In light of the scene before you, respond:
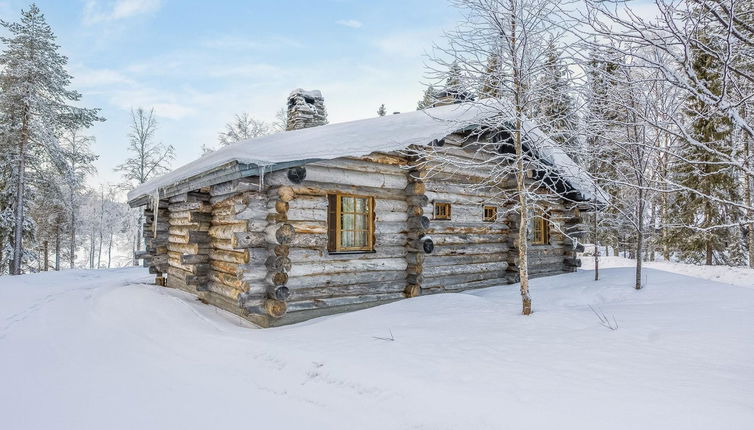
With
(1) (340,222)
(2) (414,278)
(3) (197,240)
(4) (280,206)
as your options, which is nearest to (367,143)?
(1) (340,222)

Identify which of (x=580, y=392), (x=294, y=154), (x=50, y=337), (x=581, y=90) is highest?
(x=581, y=90)

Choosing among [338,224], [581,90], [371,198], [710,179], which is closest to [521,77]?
[581,90]

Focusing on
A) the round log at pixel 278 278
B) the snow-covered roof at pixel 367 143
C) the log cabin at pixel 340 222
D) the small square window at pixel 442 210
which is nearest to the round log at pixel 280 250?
the log cabin at pixel 340 222

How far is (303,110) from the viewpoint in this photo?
541 inches

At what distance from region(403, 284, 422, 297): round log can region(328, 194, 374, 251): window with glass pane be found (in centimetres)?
128

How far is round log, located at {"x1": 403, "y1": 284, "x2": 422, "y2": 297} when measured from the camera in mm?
8562

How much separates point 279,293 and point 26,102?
15.9m

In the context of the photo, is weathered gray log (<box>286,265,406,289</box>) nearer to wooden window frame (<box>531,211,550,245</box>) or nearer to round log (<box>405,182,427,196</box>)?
round log (<box>405,182,427,196</box>)

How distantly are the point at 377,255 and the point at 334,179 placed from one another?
185 cm

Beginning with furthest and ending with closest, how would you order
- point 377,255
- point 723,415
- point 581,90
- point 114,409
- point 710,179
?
point 710,179 → point 377,255 → point 581,90 → point 114,409 → point 723,415

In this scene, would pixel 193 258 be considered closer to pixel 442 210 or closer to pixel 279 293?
pixel 279 293

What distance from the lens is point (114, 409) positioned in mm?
4266

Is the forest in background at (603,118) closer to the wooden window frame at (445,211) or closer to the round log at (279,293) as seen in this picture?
the wooden window frame at (445,211)

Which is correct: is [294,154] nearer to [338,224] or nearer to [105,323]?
[338,224]
